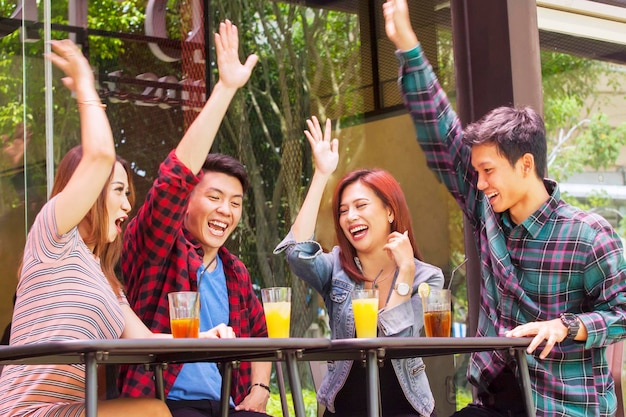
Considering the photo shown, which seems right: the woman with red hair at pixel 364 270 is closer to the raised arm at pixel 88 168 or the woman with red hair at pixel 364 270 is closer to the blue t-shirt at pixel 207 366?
the blue t-shirt at pixel 207 366

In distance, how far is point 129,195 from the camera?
3.47m

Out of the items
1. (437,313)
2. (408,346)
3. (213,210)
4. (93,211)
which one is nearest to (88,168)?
(93,211)

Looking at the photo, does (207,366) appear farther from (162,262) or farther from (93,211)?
(93,211)

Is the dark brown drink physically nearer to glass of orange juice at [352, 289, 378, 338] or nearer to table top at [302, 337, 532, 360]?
table top at [302, 337, 532, 360]

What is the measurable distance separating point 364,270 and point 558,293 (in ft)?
2.39

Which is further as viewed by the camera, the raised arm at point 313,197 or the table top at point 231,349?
the raised arm at point 313,197

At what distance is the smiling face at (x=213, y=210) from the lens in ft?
11.1

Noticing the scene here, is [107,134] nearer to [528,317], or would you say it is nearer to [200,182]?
[200,182]

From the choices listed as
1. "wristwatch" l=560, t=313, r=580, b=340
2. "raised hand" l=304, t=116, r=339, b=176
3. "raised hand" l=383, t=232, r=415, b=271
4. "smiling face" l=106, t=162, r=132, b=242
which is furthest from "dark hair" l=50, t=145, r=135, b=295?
"wristwatch" l=560, t=313, r=580, b=340

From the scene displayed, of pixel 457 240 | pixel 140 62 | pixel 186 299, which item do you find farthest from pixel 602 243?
pixel 140 62

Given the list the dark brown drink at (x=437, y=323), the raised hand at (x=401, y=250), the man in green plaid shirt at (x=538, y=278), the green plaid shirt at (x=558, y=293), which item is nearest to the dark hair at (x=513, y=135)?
the man in green plaid shirt at (x=538, y=278)

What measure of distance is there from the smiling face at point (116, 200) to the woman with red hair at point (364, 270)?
529 millimetres

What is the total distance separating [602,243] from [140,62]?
2513 millimetres

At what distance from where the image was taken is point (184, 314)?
2.46 metres
